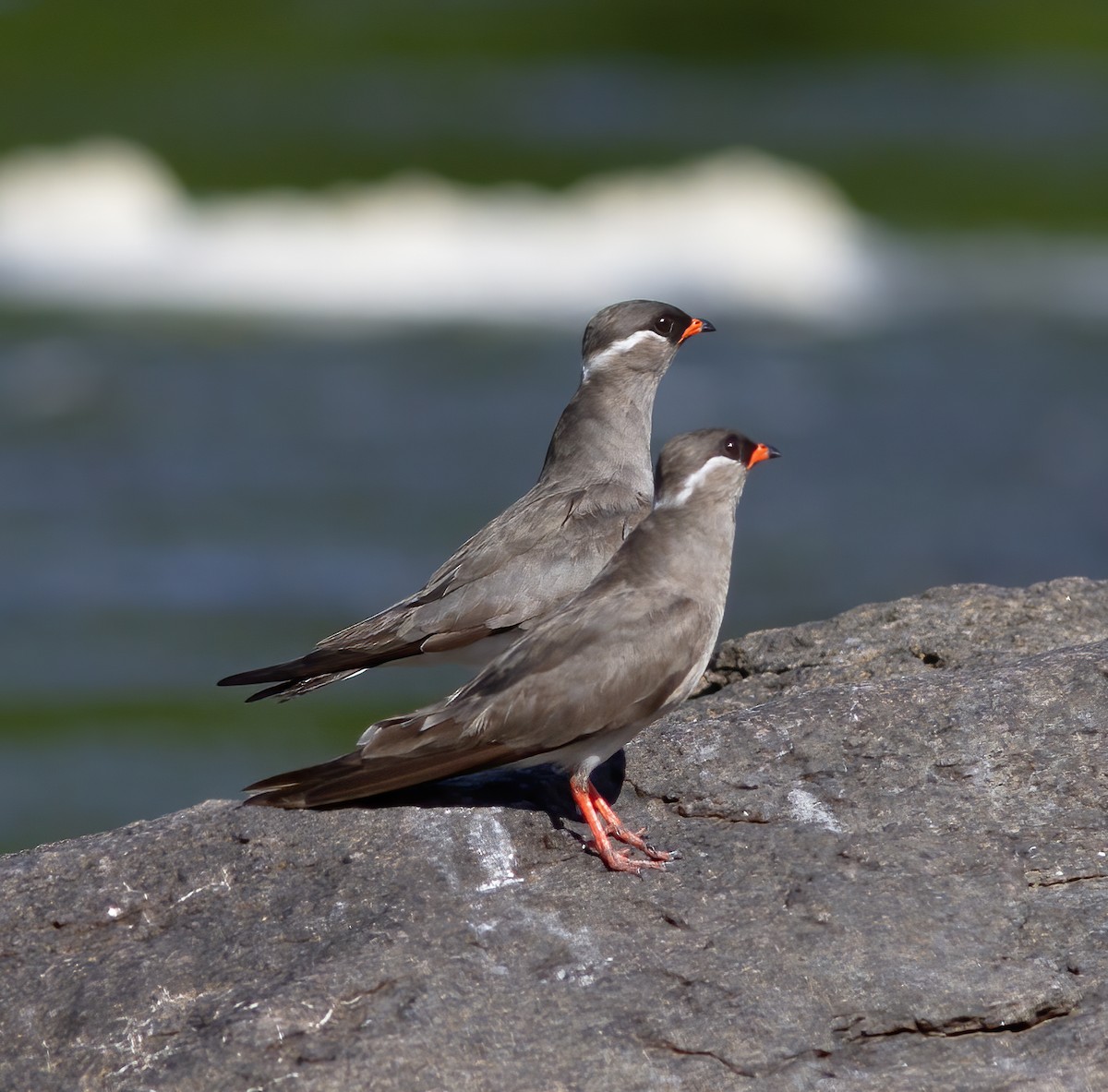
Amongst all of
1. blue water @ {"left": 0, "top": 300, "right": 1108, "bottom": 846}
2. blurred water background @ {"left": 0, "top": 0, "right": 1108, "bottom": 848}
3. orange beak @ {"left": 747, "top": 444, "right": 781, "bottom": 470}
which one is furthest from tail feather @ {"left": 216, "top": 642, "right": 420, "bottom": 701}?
blurred water background @ {"left": 0, "top": 0, "right": 1108, "bottom": 848}

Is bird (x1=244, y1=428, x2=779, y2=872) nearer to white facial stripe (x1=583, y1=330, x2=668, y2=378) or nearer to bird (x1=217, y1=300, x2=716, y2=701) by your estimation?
bird (x1=217, y1=300, x2=716, y2=701)

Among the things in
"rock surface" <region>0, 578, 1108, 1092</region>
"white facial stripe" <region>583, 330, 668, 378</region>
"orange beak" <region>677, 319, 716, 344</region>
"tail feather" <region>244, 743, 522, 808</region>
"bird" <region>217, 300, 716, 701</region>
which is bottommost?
"rock surface" <region>0, 578, 1108, 1092</region>

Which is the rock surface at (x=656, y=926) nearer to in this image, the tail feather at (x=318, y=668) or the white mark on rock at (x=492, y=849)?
the white mark on rock at (x=492, y=849)

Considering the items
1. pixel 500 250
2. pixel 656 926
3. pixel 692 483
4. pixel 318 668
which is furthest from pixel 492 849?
pixel 500 250

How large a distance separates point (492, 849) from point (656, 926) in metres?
0.68

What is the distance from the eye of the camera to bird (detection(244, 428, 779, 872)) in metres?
6.59

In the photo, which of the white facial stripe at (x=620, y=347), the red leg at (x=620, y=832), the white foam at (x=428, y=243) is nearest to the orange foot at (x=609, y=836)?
the red leg at (x=620, y=832)

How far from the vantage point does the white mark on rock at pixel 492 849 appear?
6.31 metres

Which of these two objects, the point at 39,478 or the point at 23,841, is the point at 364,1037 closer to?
the point at 23,841

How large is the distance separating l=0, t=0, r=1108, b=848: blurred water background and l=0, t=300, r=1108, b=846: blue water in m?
0.06

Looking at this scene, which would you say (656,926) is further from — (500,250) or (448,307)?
(500,250)

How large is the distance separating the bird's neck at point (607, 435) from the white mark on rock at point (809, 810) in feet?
8.38

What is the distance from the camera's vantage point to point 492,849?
6.46m

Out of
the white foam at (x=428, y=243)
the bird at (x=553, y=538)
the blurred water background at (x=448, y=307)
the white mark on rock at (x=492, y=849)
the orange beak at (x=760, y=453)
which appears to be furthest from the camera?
the white foam at (x=428, y=243)
